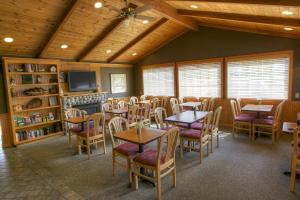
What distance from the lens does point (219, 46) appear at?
622 centimetres

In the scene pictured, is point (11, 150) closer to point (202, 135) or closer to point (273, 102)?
point (202, 135)

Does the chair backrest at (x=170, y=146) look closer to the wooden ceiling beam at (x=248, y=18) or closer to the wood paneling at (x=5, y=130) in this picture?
the wooden ceiling beam at (x=248, y=18)

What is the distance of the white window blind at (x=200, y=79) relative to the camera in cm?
644

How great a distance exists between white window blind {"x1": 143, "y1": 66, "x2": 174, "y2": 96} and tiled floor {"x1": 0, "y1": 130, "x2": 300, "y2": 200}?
3.92 metres

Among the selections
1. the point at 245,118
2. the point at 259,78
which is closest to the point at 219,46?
the point at 259,78

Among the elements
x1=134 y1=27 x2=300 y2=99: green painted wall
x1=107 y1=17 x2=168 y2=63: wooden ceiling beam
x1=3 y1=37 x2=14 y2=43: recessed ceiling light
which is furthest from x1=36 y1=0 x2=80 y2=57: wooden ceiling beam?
x1=134 y1=27 x2=300 y2=99: green painted wall

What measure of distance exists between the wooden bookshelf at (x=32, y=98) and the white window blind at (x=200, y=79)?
4.52 m

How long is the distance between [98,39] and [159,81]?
328 cm

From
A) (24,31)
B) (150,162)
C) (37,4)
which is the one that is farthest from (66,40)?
(150,162)

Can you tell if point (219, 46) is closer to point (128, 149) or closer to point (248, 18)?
point (248, 18)

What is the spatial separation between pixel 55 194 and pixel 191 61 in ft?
19.3

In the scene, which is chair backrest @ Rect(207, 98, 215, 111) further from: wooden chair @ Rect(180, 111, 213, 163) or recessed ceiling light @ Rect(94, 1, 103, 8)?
recessed ceiling light @ Rect(94, 1, 103, 8)

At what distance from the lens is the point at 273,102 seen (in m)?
5.33

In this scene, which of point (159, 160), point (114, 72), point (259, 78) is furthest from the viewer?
point (114, 72)
